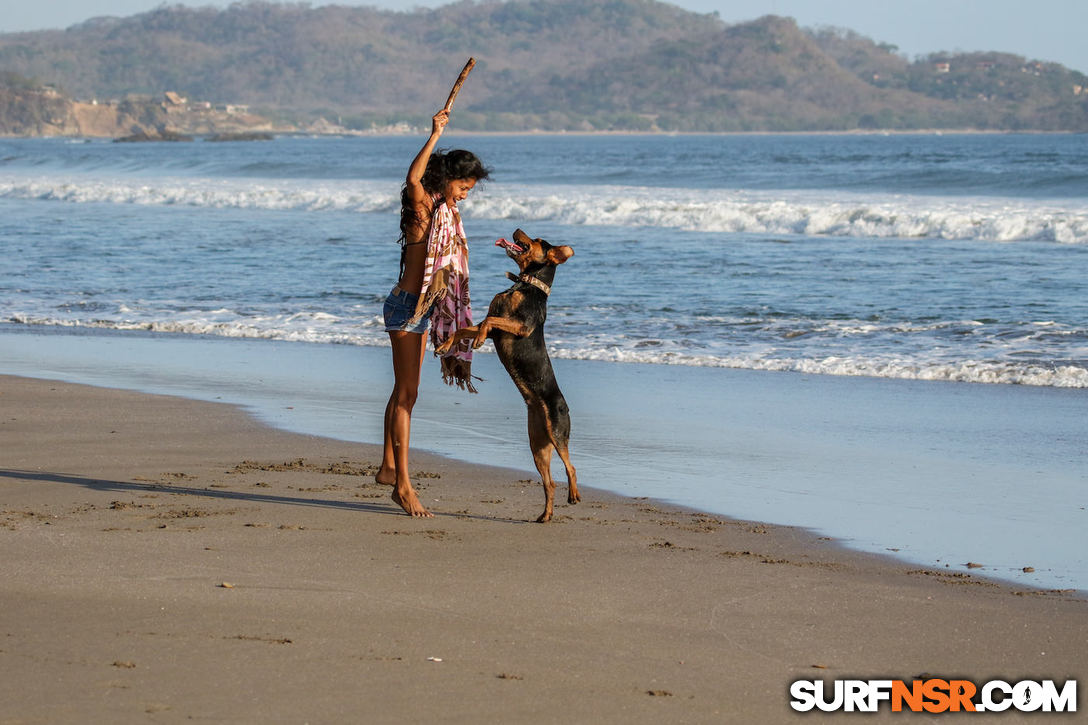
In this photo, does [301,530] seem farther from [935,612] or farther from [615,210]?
[615,210]

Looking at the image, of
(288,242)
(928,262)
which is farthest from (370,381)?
(288,242)

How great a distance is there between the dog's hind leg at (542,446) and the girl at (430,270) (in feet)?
1.41

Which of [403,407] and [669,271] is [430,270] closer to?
[403,407]

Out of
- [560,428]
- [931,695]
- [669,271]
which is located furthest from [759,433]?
[669,271]

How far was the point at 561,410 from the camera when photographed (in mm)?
5902

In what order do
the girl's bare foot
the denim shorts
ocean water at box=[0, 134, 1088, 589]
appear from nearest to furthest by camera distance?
the denim shorts → the girl's bare foot → ocean water at box=[0, 134, 1088, 589]

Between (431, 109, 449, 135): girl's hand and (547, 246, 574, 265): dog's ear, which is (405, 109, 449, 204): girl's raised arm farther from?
(547, 246, 574, 265): dog's ear

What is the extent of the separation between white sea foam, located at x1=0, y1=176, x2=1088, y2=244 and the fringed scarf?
18.6 metres

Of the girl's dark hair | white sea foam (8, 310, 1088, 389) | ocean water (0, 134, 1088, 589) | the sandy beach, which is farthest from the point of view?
white sea foam (8, 310, 1088, 389)

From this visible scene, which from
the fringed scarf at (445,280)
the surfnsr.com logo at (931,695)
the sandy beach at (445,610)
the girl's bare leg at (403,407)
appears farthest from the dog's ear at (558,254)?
the surfnsr.com logo at (931,695)

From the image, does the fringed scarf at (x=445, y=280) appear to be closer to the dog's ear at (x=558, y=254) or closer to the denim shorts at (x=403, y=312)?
the denim shorts at (x=403, y=312)

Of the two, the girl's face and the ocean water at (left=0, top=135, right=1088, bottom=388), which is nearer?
the girl's face

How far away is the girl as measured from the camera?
578cm

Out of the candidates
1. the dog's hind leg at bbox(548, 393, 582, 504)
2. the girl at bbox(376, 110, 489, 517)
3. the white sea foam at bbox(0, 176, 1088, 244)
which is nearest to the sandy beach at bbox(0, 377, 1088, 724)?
the dog's hind leg at bbox(548, 393, 582, 504)
